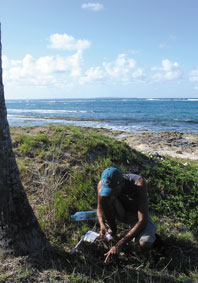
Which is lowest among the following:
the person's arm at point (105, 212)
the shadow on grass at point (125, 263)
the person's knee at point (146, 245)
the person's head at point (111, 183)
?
the shadow on grass at point (125, 263)

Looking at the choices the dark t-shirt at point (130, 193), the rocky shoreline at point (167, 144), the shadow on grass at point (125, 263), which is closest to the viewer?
the shadow on grass at point (125, 263)

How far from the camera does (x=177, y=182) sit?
5965mm

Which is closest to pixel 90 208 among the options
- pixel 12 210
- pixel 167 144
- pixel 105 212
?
pixel 105 212

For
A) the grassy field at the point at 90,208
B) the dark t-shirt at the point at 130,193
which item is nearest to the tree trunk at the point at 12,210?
the grassy field at the point at 90,208

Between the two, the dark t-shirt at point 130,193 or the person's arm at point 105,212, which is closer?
the person's arm at point 105,212

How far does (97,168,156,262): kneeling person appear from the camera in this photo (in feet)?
11.4

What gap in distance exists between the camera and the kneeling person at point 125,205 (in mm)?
3484

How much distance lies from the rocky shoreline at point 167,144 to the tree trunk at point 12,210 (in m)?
8.93

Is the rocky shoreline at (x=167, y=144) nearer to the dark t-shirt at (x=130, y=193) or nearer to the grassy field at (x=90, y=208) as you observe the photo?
the grassy field at (x=90, y=208)

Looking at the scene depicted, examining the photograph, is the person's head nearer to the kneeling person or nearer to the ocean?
the kneeling person

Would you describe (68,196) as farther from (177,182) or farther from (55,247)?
(177,182)

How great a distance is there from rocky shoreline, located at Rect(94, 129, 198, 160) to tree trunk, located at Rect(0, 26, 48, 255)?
893 cm

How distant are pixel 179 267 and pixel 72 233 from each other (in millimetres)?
1642

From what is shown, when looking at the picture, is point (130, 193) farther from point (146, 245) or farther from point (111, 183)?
point (146, 245)
